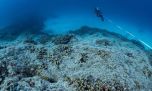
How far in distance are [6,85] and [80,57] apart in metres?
2.80

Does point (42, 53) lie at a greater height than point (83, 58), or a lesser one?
greater

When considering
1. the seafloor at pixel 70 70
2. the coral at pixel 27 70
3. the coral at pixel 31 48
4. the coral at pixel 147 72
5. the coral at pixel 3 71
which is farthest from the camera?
the coral at pixel 147 72

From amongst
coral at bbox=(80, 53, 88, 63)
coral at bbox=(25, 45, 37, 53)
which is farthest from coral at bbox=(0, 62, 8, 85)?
coral at bbox=(80, 53, 88, 63)

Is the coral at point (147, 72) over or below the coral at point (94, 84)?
over

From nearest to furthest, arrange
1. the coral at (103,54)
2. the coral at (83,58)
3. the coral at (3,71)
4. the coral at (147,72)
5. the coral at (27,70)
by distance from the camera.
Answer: the coral at (3,71)
the coral at (27,70)
the coral at (83,58)
the coral at (103,54)
the coral at (147,72)

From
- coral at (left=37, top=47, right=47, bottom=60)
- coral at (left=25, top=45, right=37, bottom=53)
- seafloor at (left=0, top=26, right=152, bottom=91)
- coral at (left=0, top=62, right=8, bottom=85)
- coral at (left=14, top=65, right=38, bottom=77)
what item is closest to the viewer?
seafloor at (left=0, top=26, right=152, bottom=91)

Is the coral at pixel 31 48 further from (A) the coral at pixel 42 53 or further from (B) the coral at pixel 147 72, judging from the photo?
(B) the coral at pixel 147 72

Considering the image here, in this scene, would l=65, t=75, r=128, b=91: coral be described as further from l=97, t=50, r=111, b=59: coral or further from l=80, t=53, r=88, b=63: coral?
l=97, t=50, r=111, b=59: coral

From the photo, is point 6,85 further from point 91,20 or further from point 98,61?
point 91,20

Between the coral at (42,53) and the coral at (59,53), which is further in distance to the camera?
the coral at (42,53)

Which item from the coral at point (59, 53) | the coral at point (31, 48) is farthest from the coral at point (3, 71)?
the coral at point (59, 53)

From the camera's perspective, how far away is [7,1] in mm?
41125

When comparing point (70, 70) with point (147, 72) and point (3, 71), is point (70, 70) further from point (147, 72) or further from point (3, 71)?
point (147, 72)

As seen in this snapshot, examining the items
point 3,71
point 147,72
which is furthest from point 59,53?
point 147,72
